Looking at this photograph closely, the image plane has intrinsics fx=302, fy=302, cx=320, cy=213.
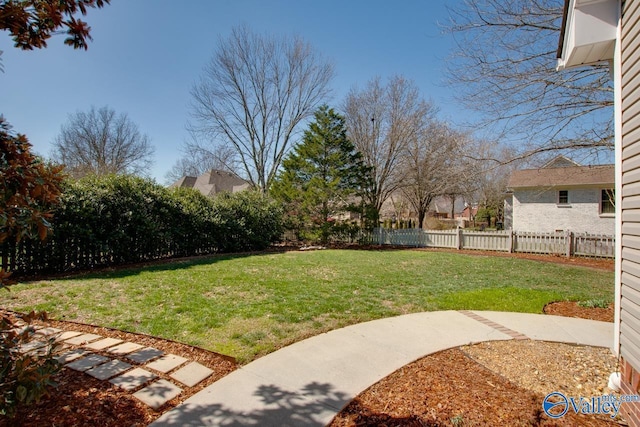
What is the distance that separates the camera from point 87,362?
2.93m

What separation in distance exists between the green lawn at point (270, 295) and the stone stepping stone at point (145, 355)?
339mm

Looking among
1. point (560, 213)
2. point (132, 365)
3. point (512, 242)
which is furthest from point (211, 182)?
point (132, 365)

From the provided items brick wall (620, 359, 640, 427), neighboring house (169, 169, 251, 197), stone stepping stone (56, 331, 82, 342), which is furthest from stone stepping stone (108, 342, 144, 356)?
neighboring house (169, 169, 251, 197)

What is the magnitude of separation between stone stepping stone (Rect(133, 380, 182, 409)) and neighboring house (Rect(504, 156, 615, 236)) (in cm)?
1834

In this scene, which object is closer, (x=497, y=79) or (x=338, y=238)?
(x=497, y=79)

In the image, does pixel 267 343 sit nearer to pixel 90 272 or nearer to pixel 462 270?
pixel 90 272

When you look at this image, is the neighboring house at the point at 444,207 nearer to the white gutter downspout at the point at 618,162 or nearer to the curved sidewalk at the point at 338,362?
the curved sidewalk at the point at 338,362

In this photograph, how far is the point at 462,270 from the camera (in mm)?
8781

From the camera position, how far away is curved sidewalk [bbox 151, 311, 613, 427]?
2.29 meters

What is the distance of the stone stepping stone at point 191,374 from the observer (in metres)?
2.73

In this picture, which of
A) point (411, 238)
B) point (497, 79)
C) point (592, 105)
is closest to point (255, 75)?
point (411, 238)

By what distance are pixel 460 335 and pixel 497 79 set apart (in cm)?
482

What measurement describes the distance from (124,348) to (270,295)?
8.45 feet

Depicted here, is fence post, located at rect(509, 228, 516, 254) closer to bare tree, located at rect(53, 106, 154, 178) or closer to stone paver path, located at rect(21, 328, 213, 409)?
stone paver path, located at rect(21, 328, 213, 409)
